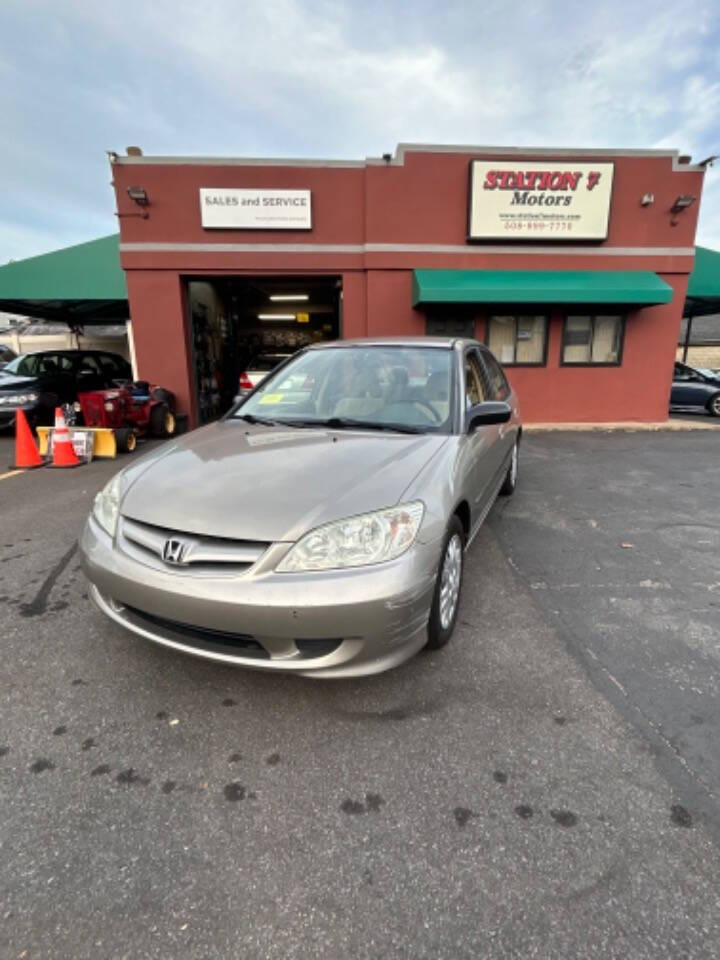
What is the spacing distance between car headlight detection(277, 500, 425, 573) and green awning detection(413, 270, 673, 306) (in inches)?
320

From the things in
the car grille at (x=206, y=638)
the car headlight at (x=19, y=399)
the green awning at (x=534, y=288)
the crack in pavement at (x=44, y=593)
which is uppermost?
the green awning at (x=534, y=288)

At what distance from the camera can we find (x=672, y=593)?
3.36 m

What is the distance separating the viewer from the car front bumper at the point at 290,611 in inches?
74.4

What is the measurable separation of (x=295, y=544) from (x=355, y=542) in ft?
0.79

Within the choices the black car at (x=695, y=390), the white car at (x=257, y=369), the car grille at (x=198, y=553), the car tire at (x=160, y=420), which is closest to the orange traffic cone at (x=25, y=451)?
the car tire at (x=160, y=420)

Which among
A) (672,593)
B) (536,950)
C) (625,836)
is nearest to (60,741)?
(536,950)

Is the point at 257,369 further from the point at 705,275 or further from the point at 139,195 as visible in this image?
the point at 705,275

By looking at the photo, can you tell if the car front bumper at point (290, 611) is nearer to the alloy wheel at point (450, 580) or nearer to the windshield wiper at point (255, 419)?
the alloy wheel at point (450, 580)

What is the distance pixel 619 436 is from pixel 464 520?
8.17 metres

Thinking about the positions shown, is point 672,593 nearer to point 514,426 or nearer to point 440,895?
point 514,426

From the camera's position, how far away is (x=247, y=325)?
17984 millimetres

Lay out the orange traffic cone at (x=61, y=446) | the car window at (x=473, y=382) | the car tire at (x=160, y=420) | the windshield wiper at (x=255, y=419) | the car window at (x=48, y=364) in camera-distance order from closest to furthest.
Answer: the windshield wiper at (x=255, y=419) < the car window at (x=473, y=382) < the orange traffic cone at (x=61, y=446) < the car tire at (x=160, y=420) < the car window at (x=48, y=364)

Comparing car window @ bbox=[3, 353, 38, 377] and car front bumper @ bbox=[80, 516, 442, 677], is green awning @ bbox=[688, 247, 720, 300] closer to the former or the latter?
car front bumper @ bbox=[80, 516, 442, 677]

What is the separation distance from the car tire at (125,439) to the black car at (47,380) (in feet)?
2.83
